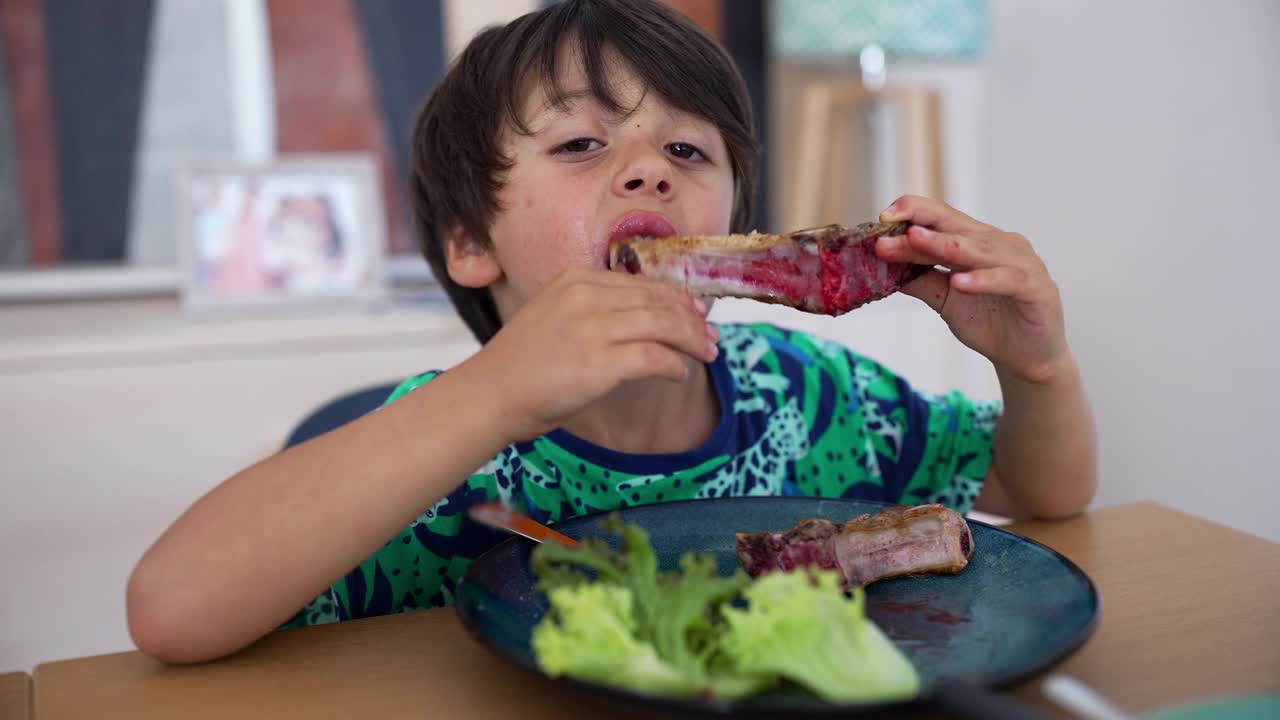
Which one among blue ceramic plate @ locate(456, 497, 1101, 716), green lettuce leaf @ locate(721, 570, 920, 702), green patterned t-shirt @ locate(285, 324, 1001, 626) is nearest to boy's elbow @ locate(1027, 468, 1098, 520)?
green patterned t-shirt @ locate(285, 324, 1001, 626)

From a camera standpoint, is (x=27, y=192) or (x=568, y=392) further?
(x=27, y=192)

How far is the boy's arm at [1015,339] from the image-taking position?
949 mm

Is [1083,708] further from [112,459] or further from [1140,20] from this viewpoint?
[1140,20]

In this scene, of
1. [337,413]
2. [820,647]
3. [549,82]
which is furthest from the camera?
[337,413]

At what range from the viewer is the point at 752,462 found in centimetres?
126

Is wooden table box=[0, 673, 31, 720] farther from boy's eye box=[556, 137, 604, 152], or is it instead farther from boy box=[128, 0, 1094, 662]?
boy's eye box=[556, 137, 604, 152]

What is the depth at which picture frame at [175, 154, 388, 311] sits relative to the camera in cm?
253

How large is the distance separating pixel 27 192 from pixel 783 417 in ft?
6.94

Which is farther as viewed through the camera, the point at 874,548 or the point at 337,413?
the point at 337,413

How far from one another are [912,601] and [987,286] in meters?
0.30

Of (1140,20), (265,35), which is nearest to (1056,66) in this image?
(1140,20)

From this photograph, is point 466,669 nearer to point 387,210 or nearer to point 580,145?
point 580,145

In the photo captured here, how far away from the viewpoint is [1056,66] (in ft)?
10.3

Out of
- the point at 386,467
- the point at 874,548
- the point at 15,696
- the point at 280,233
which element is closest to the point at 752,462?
the point at 874,548
